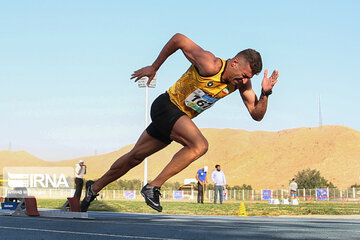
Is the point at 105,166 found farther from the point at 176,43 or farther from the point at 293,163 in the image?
the point at 176,43

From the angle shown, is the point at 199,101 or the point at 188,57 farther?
the point at 199,101

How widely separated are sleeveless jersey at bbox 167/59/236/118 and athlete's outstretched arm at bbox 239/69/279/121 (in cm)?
39

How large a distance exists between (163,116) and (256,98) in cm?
120

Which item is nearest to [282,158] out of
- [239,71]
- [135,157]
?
[135,157]

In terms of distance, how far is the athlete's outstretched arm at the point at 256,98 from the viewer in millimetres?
5926

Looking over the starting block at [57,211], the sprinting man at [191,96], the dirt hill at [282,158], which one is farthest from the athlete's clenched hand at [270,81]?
the dirt hill at [282,158]

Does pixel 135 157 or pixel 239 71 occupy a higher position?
pixel 239 71

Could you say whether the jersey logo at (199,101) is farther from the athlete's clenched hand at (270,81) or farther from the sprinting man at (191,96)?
the athlete's clenched hand at (270,81)

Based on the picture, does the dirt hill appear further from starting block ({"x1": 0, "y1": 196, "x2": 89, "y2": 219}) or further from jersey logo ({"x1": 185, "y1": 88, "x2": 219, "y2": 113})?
jersey logo ({"x1": 185, "y1": 88, "x2": 219, "y2": 113})

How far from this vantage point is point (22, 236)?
491 cm

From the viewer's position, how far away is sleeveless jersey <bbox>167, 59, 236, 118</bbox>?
5629 millimetres

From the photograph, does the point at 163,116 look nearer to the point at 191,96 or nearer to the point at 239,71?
the point at 191,96

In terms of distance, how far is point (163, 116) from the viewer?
585 centimetres

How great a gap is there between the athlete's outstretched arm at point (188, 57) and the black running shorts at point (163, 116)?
1.04 ft
